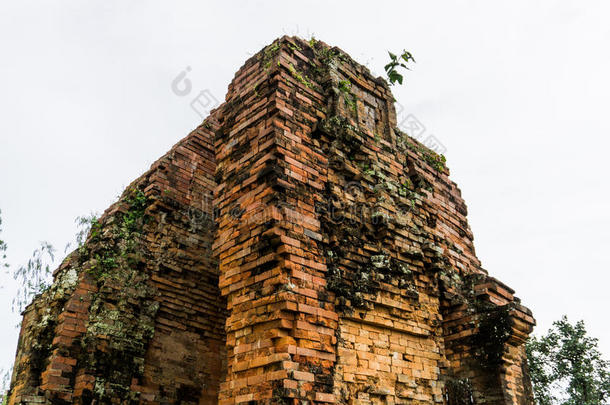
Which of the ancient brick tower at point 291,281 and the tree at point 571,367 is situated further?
the tree at point 571,367

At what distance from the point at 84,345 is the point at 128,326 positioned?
21.7 inches

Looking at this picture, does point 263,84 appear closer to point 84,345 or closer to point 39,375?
point 84,345

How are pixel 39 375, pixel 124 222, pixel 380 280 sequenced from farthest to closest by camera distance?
pixel 124 222
pixel 39 375
pixel 380 280

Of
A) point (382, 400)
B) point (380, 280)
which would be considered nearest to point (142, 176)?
point (380, 280)

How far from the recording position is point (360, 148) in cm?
502

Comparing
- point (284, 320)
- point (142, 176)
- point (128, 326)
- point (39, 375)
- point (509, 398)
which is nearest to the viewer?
point (284, 320)

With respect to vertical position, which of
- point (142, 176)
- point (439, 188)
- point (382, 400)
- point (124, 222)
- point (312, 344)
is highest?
point (142, 176)

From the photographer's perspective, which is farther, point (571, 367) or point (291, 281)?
point (571, 367)

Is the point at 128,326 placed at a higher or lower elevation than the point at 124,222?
lower

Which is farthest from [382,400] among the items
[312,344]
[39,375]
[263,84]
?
[39,375]

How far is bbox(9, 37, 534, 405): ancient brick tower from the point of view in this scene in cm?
371

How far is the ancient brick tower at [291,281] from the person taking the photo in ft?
12.2

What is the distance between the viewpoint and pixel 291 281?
3.63m

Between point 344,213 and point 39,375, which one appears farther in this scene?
point 39,375
